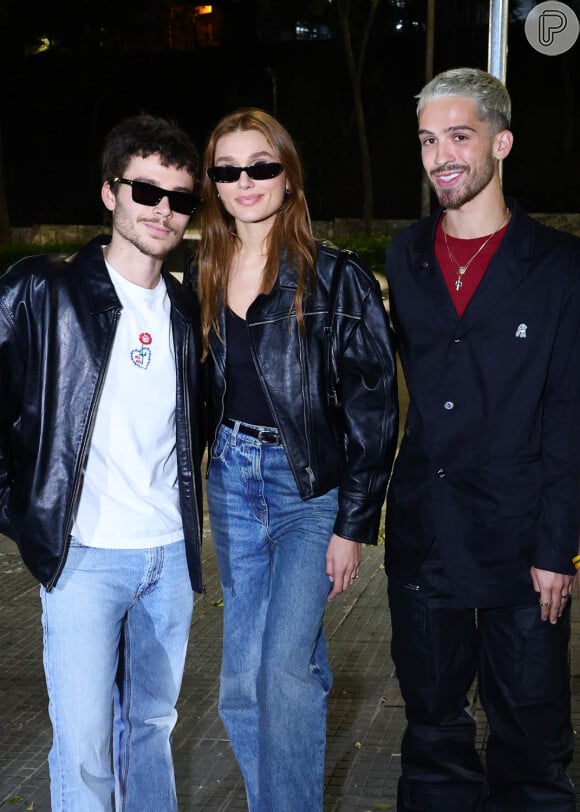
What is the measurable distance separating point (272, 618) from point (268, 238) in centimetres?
118

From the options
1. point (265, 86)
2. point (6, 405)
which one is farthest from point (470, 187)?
point (265, 86)

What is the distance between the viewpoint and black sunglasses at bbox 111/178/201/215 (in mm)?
3309

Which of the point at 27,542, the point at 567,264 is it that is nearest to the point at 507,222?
the point at 567,264

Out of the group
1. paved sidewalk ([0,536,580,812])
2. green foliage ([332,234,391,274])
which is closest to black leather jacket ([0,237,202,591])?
paved sidewalk ([0,536,580,812])

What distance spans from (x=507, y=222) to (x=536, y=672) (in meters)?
1.34

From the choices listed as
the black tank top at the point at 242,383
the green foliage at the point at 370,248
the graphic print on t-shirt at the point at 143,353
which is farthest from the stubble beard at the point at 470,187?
the green foliage at the point at 370,248

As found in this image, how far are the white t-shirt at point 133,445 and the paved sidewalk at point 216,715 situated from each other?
1297mm

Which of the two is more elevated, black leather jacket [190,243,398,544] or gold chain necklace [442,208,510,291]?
gold chain necklace [442,208,510,291]

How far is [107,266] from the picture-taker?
329 cm

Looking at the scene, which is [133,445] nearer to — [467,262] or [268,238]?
[268,238]

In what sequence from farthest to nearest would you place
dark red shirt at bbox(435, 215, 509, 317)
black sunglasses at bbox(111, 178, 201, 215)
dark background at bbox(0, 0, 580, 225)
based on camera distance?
dark background at bbox(0, 0, 580, 225), dark red shirt at bbox(435, 215, 509, 317), black sunglasses at bbox(111, 178, 201, 215)

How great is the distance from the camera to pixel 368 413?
3.46 meters

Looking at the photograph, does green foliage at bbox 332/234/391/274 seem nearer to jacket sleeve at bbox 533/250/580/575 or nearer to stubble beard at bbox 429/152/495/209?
stubble beard at bbox 429/152/495/209

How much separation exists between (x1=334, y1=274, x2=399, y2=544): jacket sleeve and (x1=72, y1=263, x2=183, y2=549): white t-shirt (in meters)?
0.55
